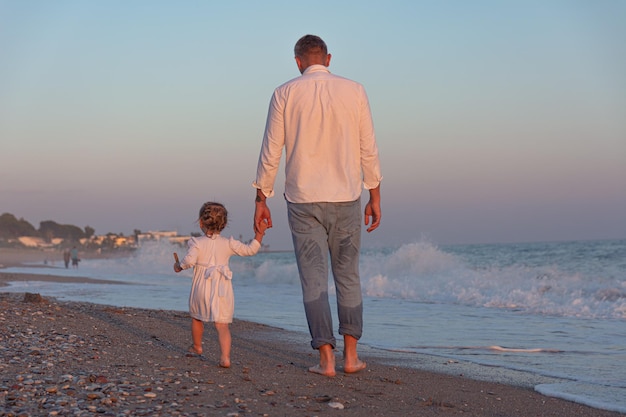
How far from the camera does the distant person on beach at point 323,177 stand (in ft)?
15.3

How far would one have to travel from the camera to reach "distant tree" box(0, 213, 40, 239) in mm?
108037

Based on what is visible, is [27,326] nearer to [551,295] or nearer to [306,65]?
[306,65]

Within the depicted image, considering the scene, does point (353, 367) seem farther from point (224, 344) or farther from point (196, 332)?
point (196, 332)

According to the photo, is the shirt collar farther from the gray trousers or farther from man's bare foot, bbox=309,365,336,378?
man's bare foot, bbox=309,365,336,378

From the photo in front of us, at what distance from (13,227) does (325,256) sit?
377 ft

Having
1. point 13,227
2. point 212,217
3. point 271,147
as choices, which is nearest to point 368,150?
point 271,147

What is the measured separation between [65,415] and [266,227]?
6.04 feet

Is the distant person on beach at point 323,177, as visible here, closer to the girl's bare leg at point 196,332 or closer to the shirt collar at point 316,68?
the shirt collar at point 316,68

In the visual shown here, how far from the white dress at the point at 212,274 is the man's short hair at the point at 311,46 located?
4.33 feet

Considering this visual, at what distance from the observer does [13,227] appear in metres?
111

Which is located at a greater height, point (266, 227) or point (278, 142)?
point (278, 142)

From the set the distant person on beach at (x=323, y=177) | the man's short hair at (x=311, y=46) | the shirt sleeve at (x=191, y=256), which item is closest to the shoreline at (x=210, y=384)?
the distant person on beach at (x=323, y=177)

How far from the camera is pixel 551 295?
13414 mm

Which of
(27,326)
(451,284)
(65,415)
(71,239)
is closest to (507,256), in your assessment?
(451,284)
